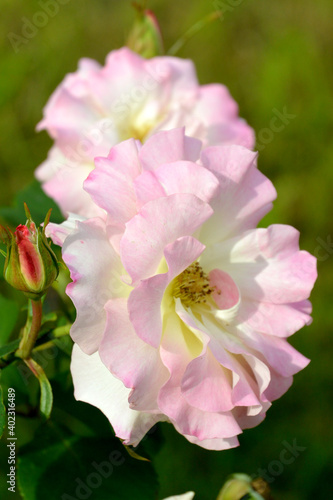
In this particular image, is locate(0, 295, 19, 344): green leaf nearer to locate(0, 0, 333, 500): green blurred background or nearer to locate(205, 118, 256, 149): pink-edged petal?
locate(205, 118, 256, 149): pink-edged petal

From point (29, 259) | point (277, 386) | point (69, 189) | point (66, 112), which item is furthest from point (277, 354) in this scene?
point (66, 112)

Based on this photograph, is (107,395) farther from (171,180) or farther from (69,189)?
(69,189)

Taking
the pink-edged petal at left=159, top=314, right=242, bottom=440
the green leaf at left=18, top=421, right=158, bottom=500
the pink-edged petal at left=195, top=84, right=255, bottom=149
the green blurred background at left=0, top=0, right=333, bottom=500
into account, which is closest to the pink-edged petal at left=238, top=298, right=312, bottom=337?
the pink-edged petal at left=159, top=314, right=242, bottom=440

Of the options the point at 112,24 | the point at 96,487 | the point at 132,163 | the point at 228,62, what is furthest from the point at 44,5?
the point at 96,487

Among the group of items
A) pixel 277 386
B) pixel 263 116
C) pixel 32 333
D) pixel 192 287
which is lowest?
pixel 263 116

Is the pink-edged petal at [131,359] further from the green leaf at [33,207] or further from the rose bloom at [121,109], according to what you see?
the rose bloom at [121,109]

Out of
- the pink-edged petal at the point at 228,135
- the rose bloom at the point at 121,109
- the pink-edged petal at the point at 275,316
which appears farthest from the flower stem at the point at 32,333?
the pink-edged petal at the point at 228,135

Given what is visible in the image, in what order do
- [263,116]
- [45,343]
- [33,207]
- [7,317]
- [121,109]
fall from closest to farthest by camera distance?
[45,343], [7,317], [33,207], [121,109], [263,116]
